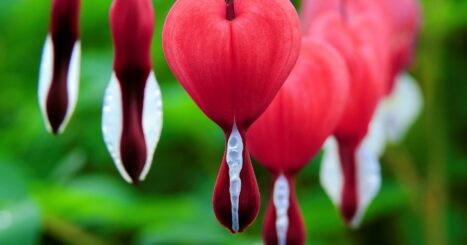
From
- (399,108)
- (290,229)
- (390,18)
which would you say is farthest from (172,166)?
(290,229)

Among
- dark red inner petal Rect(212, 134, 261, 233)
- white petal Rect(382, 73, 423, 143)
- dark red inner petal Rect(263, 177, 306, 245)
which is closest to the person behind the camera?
dark red inner petal Rect(212, 134, 261, 233)

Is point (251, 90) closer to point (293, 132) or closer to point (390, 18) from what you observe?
point (293, 132)

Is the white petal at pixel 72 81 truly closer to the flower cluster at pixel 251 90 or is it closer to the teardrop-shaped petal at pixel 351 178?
the flower cluster at pixel 251 90

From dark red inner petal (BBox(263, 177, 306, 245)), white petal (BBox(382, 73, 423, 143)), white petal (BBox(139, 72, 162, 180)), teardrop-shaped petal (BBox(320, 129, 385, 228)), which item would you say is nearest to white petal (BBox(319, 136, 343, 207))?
teardrop-shaped petal (BBox(320, 129, 385, 228))

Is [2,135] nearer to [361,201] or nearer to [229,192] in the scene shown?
[361,201]

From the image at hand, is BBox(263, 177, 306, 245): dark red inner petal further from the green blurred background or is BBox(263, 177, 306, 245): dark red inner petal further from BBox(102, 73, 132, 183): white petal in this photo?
the green blurred background

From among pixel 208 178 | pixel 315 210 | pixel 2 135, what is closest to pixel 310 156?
pixel 315 210
